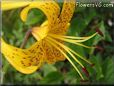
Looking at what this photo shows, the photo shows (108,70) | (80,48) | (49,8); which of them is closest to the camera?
(49,8)

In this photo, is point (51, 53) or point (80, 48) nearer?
point (51, 53)

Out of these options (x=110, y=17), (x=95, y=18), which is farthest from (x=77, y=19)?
(x=110, y=17)

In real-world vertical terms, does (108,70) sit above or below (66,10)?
below

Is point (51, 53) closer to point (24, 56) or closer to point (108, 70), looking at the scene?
point (24, 56)

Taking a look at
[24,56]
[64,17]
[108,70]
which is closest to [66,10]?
[64,17]

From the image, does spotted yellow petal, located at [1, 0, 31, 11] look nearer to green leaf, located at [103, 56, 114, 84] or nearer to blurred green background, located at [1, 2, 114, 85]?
blurred green background, located at [1, 2, 114, 85]
